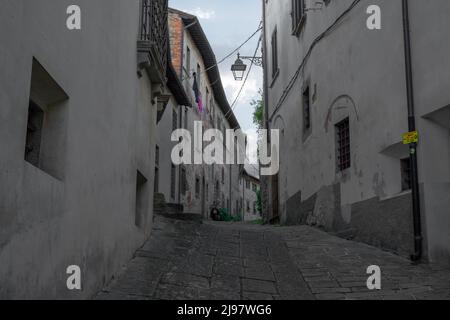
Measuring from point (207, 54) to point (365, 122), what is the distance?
16.4m

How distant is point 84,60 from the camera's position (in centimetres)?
488

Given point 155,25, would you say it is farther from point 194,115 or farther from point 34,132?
point 194,115

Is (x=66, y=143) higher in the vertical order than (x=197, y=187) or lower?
lower

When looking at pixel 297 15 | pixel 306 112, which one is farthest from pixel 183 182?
pixel 297 15

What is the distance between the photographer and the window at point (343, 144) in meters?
9.63

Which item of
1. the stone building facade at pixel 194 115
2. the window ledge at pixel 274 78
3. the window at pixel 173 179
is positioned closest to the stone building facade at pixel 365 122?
the window ledge at pixel 274 78

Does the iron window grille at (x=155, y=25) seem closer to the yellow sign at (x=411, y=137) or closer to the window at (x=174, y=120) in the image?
the yellow sign at (x=411, y=137)

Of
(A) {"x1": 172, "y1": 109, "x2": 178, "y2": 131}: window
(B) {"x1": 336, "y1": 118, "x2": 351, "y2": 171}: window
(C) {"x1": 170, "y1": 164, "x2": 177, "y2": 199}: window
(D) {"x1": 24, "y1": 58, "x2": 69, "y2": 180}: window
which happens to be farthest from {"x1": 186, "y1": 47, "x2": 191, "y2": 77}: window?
(D) {"x1": 24, "y1": 58, "x2": 69, "y2": 180}: window

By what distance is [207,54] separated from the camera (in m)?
24.3

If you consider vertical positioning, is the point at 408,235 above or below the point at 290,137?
below

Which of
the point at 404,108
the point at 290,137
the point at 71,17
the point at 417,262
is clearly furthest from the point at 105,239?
the point at 290,137

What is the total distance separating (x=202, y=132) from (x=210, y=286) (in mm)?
18789

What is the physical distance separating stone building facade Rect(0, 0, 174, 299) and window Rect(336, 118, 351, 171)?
12.1ft
